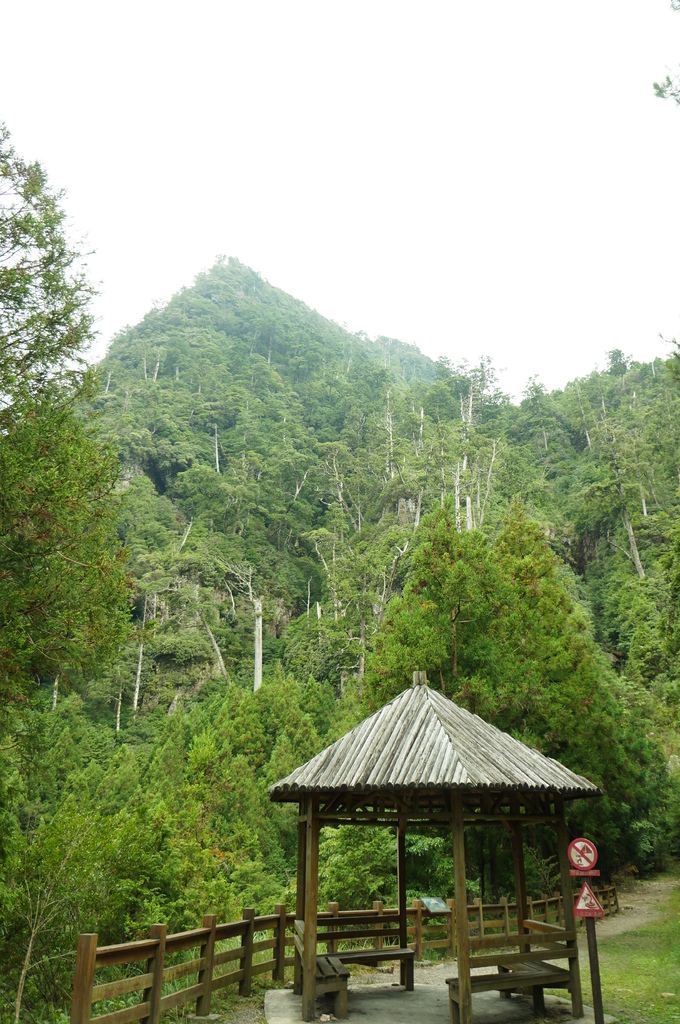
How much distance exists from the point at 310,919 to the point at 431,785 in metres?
2.40

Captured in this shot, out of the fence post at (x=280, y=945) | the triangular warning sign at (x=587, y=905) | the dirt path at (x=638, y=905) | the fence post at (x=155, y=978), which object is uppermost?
the triangular warning sign at (x=587, y=905)

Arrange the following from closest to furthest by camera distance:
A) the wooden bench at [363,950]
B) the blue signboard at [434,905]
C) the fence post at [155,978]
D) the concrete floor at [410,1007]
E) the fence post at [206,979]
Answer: the fence post at [155,978], the fence post at [206,979], the concrete floor at [410,1007], the wooden bench at [363,950], the blue signboard at [434,905]

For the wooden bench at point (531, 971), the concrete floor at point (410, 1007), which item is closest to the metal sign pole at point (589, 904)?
the wooden bench at point (531, 971)

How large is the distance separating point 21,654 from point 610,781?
49.4 feet

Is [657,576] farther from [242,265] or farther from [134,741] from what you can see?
[242,265]

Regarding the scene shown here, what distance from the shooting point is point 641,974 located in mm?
9719

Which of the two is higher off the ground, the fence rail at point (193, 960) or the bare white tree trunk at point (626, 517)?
the bare white tree trunk at point (626, 517)

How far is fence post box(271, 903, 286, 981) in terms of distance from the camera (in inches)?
341

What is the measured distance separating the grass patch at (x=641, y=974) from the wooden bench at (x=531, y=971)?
2.47ft

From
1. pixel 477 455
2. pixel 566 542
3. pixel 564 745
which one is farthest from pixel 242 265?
pixel 564 745

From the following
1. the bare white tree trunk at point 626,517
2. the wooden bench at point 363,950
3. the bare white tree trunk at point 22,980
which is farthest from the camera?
the bare white tree trunk at point 626,517

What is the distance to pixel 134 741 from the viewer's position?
32.6 metres

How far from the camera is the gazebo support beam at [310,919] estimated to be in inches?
277

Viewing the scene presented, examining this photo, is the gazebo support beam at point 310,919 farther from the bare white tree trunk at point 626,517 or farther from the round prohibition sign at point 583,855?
the bare white tree trunk at point 626,517
